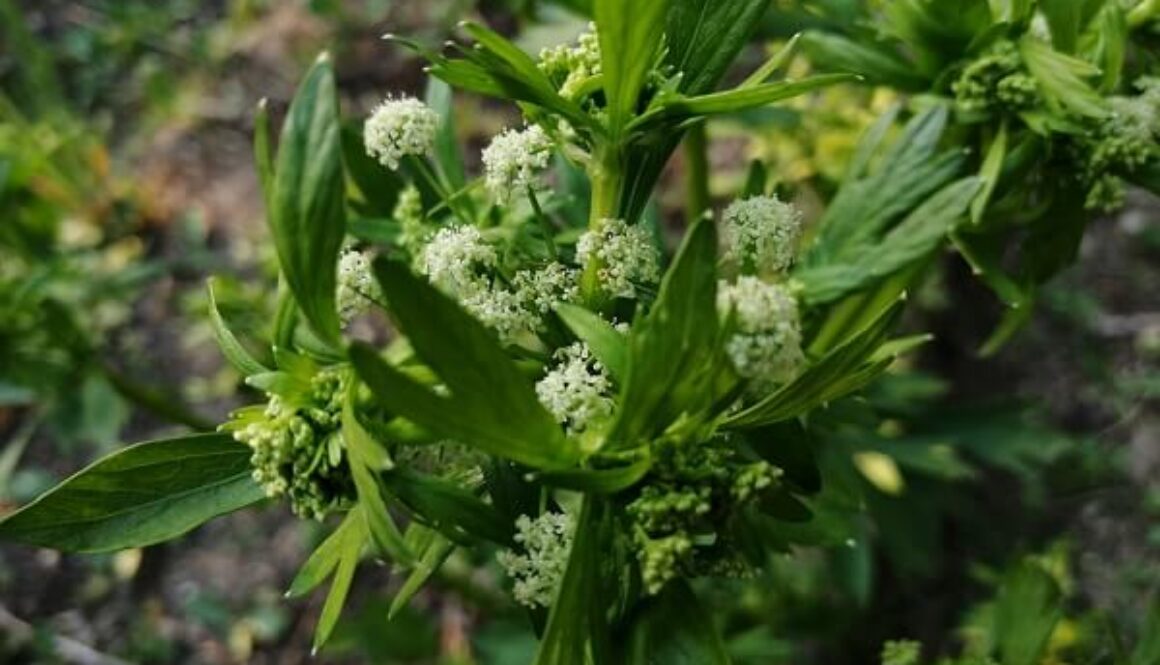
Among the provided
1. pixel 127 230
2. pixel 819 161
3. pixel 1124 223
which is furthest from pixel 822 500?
pixel 127 230

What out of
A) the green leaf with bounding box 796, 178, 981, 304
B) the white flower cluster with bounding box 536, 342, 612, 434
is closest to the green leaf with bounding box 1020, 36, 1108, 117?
the green leaf with bounding box 796, 178, 981, 304

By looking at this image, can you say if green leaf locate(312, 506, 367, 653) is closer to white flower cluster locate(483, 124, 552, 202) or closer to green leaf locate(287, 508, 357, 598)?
green leaf locate(287, 508, 357, 598)

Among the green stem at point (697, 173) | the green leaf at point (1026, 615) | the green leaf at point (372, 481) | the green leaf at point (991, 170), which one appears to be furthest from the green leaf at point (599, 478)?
the green stem at point (697, 173)

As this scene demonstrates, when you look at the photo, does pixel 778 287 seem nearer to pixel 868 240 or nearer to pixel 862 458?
pixel 868 240

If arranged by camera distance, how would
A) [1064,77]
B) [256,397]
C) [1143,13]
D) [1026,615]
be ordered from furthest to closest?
[256,397], [1026,615], [1143,13], [1064,77]

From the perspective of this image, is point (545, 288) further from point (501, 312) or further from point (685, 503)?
point (685, 503)

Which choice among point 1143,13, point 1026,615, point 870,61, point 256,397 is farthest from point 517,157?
point 256,397
